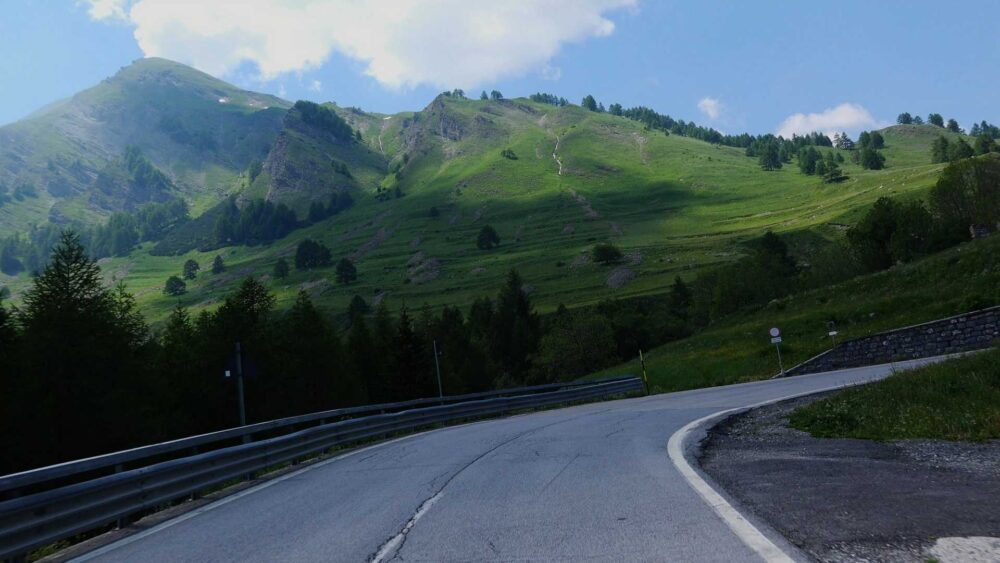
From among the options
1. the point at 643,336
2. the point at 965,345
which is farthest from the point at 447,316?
the point at 965,345

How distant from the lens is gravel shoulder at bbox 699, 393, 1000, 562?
5.01 meters

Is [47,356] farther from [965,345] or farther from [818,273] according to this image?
[818,273]

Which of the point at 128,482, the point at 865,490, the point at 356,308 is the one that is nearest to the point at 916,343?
the point at 865,490

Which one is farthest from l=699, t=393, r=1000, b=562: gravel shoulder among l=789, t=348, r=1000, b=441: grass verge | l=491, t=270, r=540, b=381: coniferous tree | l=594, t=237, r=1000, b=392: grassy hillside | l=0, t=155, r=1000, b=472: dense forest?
l=491, t=270, r=540, b=381: coniferous tree

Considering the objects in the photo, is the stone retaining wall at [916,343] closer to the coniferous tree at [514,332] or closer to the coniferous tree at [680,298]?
the coniferous tree at [514,332]

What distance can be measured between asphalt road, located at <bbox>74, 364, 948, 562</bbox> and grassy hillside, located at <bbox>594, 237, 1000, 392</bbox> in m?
28.9

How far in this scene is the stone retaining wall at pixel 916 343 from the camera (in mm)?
30516

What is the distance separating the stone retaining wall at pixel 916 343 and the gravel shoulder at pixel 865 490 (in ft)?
76.3

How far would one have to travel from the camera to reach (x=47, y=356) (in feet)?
94.6

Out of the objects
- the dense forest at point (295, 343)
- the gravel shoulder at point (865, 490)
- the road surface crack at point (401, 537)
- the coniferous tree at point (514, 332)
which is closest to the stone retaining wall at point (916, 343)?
the gravel shoulder at point (865, 490)

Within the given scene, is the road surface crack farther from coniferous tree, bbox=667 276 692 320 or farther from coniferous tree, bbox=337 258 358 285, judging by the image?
coniferous tree, bbox=337 258 358 285

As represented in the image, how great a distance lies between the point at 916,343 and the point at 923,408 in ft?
88.0

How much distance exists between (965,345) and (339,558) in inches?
1346

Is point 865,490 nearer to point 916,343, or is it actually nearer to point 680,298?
point 916,343
